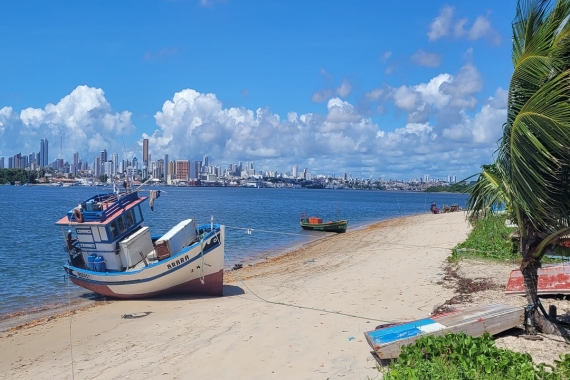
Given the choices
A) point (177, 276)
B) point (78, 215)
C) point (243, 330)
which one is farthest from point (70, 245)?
point (243, 330)

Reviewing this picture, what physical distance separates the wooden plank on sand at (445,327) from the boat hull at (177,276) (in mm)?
8569

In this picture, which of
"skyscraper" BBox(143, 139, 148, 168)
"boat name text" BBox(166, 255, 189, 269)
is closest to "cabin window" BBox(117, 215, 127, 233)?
"boat name text" BBox(166, 255, 189, 269)

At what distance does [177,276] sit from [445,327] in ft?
32.9

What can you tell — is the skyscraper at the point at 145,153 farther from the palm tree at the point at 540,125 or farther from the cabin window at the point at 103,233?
the palm tree at the point at 540,125

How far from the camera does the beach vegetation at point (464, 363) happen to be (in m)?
6.14

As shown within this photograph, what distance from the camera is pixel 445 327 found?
797 cm

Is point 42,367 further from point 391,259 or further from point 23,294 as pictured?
point 391,259

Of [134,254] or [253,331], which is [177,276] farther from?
[253,331]

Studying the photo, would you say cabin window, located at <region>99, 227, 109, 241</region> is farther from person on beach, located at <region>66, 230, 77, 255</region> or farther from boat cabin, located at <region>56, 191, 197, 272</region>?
person on beach, located at <region>66, 230, 77, 255</region>

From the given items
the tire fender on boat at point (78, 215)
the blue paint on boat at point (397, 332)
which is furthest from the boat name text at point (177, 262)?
the blue paint on boat at point (397, 332)

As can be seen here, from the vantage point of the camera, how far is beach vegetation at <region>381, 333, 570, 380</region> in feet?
20.1

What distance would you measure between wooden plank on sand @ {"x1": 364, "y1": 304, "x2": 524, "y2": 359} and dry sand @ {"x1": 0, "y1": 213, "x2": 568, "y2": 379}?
0.30 meters

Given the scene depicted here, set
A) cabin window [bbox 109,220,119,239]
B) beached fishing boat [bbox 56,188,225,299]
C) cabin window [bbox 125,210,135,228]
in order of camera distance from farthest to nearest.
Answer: cabin window [bbox 125,210,135,228] < cabin window [bbox 109,220,119,239] < beached fishing boat [bbox 56,188,225,299]

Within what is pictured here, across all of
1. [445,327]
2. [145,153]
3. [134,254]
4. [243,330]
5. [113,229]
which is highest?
[145,153]
